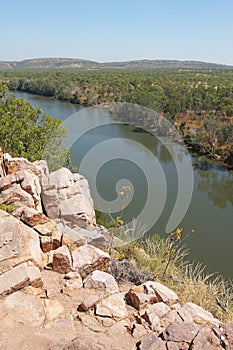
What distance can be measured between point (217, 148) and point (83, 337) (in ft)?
93.5

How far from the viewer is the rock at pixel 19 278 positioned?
4328mm

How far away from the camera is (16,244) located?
196 inches

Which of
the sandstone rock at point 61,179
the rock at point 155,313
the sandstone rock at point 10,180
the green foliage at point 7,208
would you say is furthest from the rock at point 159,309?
the sandstone rock at point 61,179

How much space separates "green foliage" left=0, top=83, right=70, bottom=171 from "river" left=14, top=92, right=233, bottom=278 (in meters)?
1.70

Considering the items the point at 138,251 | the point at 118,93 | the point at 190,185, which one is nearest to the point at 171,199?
the point at 190,185

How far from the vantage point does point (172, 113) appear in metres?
38.4

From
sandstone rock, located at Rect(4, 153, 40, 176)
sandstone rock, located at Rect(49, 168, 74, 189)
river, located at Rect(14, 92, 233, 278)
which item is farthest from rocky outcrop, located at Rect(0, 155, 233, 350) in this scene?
river, located at Rect(14, 92, 233, 278)

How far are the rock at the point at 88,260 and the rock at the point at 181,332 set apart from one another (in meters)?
1.75

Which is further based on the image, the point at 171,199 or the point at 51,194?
the point at 171,199

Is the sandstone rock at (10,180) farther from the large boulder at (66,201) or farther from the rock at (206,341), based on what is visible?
the rock at (206,341)

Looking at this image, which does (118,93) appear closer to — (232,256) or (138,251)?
(232,256)

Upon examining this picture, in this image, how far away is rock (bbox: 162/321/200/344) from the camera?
12.1 ft

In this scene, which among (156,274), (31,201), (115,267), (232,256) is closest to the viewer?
(115,267)

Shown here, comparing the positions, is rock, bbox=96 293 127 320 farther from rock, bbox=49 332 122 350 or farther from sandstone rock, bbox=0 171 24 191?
sandstone rock, bbox=0 171 24 191
